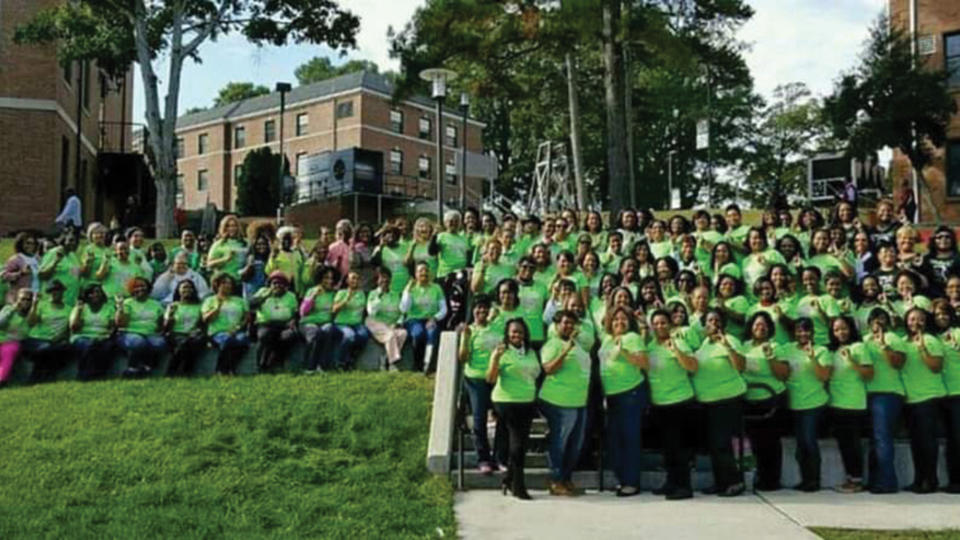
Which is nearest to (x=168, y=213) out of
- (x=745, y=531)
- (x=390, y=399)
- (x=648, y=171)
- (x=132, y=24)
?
(x=132, y=24)

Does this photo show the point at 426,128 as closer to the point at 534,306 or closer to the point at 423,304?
the point at 423,304

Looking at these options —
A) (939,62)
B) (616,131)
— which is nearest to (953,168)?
(939,62)

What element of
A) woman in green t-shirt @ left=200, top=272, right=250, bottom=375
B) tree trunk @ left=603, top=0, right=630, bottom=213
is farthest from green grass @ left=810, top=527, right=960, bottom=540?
tree trunk @ left=603, top=0, right=630, bottom=213

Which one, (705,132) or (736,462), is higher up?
(705,132)

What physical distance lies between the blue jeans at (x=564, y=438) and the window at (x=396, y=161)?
5244cm

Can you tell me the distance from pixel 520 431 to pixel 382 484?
3.96 ft

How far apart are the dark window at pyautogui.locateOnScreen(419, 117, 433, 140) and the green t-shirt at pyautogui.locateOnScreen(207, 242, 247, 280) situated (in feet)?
169

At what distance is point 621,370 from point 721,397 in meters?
0.87

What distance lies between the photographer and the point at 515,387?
28.9 feet

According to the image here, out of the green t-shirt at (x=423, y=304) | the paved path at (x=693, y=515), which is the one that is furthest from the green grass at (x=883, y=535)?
the green t-shirt at (x=423, y=304)

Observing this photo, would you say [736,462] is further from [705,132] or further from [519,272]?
[705,132]

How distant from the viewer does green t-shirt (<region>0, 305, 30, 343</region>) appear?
465 inches

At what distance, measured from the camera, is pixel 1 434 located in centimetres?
941

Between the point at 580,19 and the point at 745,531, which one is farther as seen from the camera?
the point at 580,19
